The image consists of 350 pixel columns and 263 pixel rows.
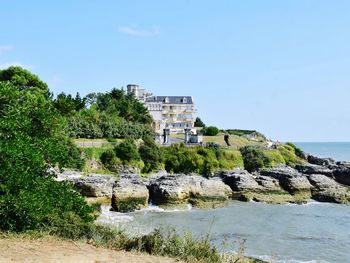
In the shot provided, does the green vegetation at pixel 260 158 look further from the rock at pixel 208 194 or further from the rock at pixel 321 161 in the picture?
the rock at pixel 208 194

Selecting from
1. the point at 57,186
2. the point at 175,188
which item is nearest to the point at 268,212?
the point at 175,188

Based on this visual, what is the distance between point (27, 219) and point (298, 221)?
22.0 m

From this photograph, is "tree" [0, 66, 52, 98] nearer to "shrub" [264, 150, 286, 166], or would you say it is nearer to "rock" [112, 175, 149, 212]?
"rock" [112, 175, 149, 212]

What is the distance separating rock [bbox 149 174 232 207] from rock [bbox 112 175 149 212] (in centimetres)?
111

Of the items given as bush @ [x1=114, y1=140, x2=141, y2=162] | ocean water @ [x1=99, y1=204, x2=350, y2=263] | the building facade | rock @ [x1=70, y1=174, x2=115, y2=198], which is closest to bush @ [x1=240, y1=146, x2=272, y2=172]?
bush @ [x1=114, y1=140, x2=141, y2=162]

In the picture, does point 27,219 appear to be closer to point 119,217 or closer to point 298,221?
point 119,217

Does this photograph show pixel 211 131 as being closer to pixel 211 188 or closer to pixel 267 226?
pixel 211 188

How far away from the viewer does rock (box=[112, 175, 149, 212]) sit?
33.6 m

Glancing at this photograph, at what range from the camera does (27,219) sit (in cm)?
1353

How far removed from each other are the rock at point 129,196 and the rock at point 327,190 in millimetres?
16146

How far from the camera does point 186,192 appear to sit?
119 ft

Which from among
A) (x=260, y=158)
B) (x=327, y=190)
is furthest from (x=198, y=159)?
(x=327, y=190)

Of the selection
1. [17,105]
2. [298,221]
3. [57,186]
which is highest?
[17,105]

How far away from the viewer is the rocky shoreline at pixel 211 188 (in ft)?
112
